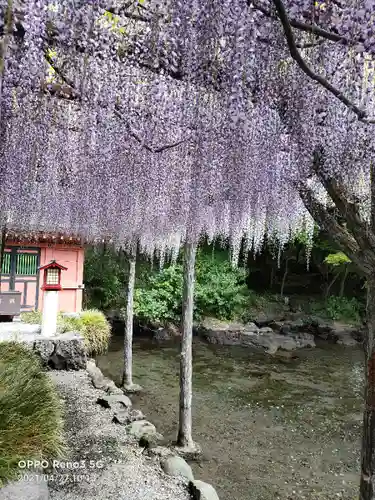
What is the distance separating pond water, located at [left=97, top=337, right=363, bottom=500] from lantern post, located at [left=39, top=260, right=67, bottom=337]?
1.84m

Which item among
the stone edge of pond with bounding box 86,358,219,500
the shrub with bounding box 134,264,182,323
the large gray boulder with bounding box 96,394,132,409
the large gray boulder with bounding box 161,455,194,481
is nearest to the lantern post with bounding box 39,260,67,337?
the stone edge of pond with bounding box 86,358,219,500

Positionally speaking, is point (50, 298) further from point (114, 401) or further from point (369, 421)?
point (369, 421)

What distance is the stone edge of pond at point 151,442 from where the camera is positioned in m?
3.27

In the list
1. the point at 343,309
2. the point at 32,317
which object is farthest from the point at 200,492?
the point at 343,309

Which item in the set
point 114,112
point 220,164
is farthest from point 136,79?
point 220,164

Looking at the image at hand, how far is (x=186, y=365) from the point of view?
Answer: 481 cm

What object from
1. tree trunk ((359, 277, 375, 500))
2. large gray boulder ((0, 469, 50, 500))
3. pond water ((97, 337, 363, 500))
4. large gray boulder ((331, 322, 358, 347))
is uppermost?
tree trunk ((359, 277, 375, 500))

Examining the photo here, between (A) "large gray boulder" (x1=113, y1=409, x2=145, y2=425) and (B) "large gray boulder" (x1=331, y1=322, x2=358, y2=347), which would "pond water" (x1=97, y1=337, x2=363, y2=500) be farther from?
(B) "large gray boulder" (x1=331, y1=322, x2=358, y2=347)

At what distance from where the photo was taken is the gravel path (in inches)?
115

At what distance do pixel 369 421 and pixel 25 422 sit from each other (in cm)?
246

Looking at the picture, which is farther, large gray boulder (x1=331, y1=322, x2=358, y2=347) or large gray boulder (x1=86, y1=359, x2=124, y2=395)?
large gray boulder (x1=331, y1=322, x2=358, y2=347)

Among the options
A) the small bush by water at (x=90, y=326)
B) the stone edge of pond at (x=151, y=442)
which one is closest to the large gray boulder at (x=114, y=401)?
the stone edge of pond at (x=151, y=442)

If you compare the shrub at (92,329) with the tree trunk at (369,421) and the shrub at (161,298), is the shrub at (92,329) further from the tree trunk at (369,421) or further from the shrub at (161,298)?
the tree trunk at (369,421)

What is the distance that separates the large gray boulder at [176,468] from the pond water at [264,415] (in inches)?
29.4
